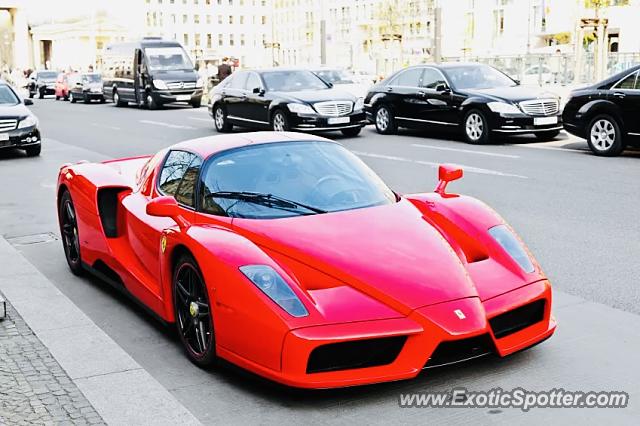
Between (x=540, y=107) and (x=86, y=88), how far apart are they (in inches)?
1140

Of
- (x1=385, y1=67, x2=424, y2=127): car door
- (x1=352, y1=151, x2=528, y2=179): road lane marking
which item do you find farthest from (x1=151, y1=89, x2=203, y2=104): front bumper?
(x1=352, y1=151, x2=528, y2=179): road lane marking

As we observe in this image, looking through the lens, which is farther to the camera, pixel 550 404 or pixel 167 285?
pixel 167 285

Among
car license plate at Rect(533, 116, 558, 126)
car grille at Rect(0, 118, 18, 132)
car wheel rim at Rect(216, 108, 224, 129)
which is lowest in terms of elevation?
car wheel rim at Rect(216, 108, 224, 129)

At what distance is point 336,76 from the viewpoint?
93.2ft

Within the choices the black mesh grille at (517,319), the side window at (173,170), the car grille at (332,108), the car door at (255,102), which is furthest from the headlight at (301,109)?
the black mesh grille at (517,319)

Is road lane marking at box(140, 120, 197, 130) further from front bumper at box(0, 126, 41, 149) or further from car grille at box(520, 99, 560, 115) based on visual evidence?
car grille at box(520, 99, 560, 115)

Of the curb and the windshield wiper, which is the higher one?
the windshield wiper

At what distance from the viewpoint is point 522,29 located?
83.9 m

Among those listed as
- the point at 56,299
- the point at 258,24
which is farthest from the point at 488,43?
the point at 56,299

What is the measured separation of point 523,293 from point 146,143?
15.1 metres

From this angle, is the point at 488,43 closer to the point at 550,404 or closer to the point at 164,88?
the point at 164,88

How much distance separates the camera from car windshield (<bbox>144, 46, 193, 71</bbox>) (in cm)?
3512

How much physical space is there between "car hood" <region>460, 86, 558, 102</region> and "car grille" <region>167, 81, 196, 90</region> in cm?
1794

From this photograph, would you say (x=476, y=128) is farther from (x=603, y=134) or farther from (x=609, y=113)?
(x=609, y=113)
